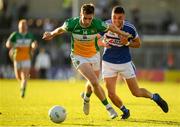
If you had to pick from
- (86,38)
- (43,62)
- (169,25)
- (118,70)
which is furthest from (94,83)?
(169,25)

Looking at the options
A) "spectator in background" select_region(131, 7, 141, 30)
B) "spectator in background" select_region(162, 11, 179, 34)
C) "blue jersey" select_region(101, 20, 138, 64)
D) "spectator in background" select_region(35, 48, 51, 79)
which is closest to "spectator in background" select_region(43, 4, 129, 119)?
"blue jersey" select_region(101, 20, 138, 64)

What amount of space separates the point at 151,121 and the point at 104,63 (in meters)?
1.96

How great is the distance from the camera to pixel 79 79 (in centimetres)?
4369

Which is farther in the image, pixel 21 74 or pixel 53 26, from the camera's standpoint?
pixel 53 26

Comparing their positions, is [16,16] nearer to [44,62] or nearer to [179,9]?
[44,62]

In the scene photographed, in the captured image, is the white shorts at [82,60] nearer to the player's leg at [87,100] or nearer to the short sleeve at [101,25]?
the player's leg at [87,100]

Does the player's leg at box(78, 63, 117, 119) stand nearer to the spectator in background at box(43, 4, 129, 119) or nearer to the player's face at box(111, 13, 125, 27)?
the spectator in background at box(43, 4, 129, 119)

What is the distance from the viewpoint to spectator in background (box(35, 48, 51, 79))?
44.8m

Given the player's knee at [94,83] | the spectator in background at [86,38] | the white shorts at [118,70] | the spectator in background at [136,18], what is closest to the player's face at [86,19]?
the spectator in background at [86,38]

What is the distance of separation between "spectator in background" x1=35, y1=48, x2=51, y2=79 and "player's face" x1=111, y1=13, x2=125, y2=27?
2914 cm

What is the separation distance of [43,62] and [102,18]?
6121 millimetres

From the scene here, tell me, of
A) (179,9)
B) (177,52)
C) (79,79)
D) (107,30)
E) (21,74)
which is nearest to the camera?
(107,30)

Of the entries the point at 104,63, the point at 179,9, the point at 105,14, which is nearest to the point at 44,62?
the point at 105,14

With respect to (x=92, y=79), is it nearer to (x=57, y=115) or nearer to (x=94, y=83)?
(x=94, y=83)
